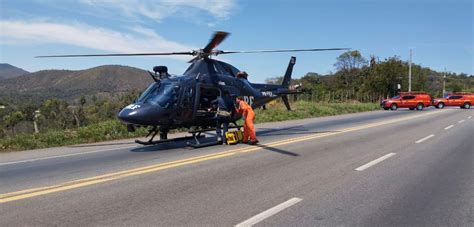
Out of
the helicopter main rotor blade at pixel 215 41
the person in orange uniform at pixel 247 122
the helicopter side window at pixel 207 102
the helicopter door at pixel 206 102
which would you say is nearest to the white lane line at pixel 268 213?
the helicopter main rotor blade at pixel 215 41

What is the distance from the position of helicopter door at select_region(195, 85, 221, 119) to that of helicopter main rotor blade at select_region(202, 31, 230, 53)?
1197 millimetres

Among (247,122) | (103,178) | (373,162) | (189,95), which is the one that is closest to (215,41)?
(189,95)

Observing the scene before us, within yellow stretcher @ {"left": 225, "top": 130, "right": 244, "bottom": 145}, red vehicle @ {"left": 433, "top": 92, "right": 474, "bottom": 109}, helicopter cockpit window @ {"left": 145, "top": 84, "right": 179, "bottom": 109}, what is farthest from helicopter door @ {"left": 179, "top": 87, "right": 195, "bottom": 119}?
red vehicle @ {"left": 433, "top": 92, "right": 474, "bottom": 109}

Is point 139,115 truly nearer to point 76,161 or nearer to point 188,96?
point 188,96

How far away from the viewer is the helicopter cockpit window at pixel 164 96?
1214 cm

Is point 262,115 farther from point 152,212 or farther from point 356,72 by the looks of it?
point 356,72

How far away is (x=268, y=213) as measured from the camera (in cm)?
555

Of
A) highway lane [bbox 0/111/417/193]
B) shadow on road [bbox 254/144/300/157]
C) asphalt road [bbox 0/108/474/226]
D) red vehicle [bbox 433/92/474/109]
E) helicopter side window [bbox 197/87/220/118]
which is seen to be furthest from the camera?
red vehicle [bbox 433/92/474/109]

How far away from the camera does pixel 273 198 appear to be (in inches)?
251

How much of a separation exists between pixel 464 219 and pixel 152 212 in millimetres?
3988

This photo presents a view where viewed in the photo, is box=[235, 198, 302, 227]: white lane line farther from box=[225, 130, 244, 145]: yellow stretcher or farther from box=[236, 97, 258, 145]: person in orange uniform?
box=[236, 97, 258, 145]: person in orange uniform

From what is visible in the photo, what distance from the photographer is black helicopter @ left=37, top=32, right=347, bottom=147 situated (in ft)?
38.8

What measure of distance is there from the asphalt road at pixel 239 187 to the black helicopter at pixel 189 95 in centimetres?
98

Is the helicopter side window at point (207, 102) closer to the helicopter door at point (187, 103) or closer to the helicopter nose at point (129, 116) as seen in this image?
the helicopter door at point (187, 103)
